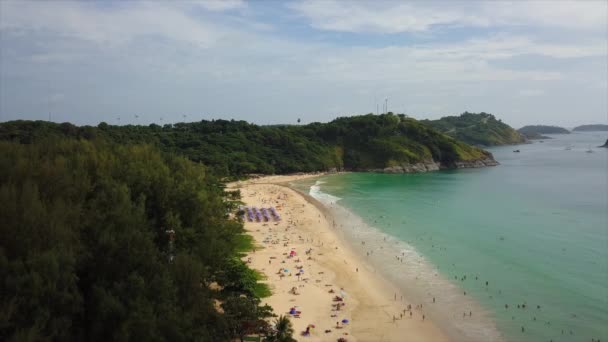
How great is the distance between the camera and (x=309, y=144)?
108875mm

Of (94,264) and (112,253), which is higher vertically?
(112,253)

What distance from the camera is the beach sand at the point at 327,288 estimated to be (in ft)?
78.6

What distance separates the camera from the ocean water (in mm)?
25656

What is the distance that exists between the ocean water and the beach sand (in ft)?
5.00

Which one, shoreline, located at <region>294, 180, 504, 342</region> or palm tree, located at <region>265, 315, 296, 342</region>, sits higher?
palm tree, located at <region>265, 315, 296, 342</region>

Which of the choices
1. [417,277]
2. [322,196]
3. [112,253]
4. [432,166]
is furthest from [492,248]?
[432,166]

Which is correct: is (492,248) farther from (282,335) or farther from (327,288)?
(282,335)

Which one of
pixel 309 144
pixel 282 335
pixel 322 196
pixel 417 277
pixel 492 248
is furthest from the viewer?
pixel 309 144

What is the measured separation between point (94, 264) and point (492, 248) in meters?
34.0

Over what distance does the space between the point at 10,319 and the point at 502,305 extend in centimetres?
2502

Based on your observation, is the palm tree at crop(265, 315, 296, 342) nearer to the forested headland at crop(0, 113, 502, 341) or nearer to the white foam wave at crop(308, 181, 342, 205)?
the forested headland at crop(0, 113, 502, 341)

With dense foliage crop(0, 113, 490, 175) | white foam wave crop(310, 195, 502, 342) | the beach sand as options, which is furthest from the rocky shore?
the beach sand

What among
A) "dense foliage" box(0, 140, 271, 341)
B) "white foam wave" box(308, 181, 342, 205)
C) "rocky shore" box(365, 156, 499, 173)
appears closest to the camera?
"dense foliage" box(0, 140, 271, 341)

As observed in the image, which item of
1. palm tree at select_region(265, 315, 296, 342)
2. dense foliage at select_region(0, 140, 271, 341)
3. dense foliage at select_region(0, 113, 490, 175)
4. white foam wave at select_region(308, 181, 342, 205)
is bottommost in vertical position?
palm tree at select_region(265, 315, 296, 342)
